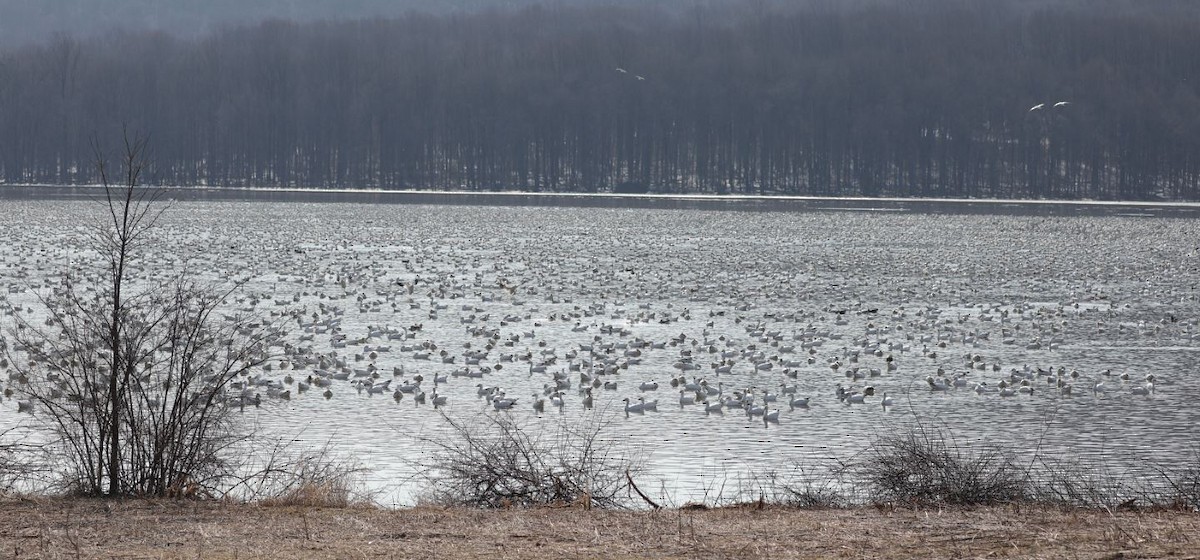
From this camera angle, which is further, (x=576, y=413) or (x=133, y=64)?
(x=133, y=64)

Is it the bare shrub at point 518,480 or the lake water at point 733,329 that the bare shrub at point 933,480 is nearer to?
the lake water at point 733,329

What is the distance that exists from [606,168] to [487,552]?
125m

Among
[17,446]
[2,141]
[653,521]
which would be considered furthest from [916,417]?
[2,141]

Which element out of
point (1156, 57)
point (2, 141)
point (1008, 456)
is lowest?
point (1008, 456)

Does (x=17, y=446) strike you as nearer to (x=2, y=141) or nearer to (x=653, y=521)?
(x=653, y=521)

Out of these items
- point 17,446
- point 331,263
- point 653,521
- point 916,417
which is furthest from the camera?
point 331,263

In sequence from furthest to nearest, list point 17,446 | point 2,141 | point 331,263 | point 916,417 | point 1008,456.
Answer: point 2,141 < point 331,263 < point 916,417 < point 1008,456 < point 17,446

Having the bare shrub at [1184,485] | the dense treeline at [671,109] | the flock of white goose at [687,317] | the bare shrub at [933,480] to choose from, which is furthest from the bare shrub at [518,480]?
the dense treeline at [671,109]

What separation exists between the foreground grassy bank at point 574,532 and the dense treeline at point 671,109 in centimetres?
11669

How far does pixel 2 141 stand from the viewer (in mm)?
143250

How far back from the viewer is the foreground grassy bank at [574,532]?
7.86 m

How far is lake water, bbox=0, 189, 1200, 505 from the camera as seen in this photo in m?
13.7

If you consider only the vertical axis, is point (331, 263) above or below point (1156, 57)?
below

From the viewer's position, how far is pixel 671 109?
459 feet
